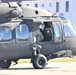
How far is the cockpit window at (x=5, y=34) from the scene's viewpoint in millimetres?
18953

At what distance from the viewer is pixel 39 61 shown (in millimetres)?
19203

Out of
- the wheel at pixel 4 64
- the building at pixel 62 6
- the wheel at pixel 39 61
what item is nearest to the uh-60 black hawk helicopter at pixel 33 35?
the wheel at pixel 39 61

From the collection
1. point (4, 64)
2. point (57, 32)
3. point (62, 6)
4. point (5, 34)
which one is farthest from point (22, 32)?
point (62, 6)

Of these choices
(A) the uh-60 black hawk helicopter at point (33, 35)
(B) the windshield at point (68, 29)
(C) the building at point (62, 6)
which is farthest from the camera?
(C) the building at point (62, 6)

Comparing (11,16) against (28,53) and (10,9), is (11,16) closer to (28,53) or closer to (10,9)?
(10,9)

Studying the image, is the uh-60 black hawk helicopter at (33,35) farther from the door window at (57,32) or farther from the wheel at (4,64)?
the wheel at (4,64)

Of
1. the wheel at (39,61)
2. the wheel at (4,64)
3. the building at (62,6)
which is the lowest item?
the wheel at (4,64)

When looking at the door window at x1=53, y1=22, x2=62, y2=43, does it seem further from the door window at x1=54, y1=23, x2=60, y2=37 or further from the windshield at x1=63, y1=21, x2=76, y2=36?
the windshield at x1=63, y1=21, x2=76, y2=36

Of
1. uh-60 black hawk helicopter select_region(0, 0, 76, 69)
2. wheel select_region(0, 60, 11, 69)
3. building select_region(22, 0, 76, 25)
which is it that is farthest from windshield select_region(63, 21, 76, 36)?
building select_region(22, 0, 76, 25)

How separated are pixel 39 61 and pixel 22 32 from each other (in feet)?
4.61

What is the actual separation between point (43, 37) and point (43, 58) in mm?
1058

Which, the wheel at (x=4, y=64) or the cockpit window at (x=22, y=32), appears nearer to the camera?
the cockpit window at (x=22, y=32)

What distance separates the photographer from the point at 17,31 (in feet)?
62.7

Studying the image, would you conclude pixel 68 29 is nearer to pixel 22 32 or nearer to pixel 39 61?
pixel 39 61
